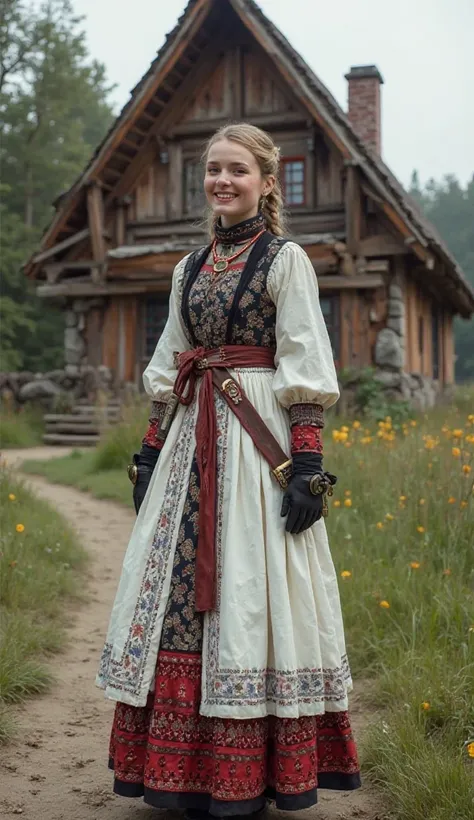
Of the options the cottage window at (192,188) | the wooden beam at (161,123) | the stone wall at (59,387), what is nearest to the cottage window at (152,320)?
the stone wall at (59,387)

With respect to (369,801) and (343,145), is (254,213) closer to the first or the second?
(369,801)

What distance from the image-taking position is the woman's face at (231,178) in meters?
2.76

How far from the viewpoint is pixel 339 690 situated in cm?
255

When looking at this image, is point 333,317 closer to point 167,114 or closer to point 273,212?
point 167,114

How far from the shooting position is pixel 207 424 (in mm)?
2672

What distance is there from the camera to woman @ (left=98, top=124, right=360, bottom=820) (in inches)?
95.8

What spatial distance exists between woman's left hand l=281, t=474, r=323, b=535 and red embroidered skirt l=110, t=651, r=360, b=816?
46 cm

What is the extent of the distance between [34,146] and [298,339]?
23361 mm

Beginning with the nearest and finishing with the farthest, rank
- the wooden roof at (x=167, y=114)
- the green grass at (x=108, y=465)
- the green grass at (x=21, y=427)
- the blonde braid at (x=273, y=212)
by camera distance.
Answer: the blonde braid at (x=273, y=212) → the green grass at (x=108, y=465) → the wooden roof at (x=167, y=114) → the green grass at (x=21, y=427)

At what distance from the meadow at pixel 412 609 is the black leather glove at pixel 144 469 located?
3.78 ft

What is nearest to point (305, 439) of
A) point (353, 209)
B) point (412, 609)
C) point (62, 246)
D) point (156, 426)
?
point (156, 426)

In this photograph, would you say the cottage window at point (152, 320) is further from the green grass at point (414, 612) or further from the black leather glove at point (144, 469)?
the black leather glove at point (144, 469)

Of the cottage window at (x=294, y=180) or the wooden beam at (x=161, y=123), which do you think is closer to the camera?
the cottage window at (x=294, y=180)

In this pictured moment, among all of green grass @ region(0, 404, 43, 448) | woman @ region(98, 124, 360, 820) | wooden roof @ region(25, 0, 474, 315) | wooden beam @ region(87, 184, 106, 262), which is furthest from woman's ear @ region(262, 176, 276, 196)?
wooden beam @ region(87, 184, 106, 262)
